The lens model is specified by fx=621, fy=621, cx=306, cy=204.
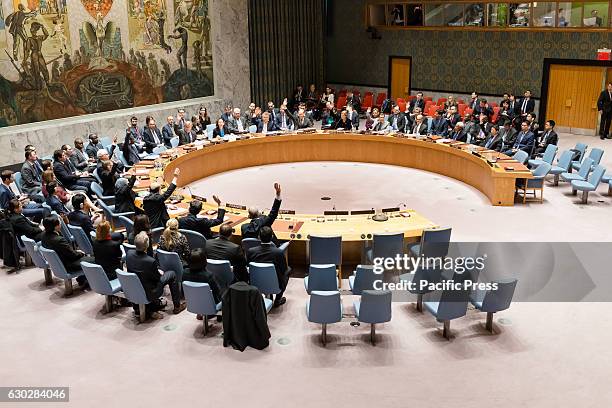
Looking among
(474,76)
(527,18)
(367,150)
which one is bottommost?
(367,150)

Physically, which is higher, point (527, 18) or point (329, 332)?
point (527, 18)

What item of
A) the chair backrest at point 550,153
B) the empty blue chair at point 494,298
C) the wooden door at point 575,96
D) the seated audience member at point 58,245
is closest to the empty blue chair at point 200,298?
the seated audience member at point 58,245

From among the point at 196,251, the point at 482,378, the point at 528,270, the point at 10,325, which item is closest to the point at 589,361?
the point at 482,378

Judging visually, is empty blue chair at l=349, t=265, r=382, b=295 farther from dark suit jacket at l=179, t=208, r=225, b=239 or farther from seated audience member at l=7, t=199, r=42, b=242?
seated audience member at l=7, t=199, r=42, b=242

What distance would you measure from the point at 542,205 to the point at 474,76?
9708 millimetres

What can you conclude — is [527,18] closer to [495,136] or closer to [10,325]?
[495,136]

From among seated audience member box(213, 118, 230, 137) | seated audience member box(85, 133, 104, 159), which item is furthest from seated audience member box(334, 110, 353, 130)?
seated audience member box(85, 133, 104, 159)

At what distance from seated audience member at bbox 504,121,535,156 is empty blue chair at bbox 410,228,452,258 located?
20.6 ft

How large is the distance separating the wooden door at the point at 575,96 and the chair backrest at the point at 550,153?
6486 mm

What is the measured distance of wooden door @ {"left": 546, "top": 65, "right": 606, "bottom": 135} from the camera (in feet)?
61.6

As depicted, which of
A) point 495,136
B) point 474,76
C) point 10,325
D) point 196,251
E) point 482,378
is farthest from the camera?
point 474,76

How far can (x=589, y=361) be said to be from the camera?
6734 millimetres

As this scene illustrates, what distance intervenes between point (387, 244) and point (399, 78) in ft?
51.0

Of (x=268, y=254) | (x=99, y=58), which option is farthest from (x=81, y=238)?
(x=99, y=58)
